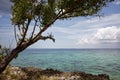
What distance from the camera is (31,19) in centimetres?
2756

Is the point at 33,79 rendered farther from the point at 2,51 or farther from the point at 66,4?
the point at 66,4

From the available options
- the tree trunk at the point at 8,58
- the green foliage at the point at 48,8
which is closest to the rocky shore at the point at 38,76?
the tree trunk at the point at 8,58

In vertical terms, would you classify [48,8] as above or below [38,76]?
above

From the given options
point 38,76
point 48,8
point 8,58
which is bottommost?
point 38,76

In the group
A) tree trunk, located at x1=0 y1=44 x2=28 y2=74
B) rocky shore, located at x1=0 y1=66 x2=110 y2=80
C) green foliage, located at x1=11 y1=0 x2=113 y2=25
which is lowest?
rocky shore, located at x1=0 y1=66 x2=110 y2=80

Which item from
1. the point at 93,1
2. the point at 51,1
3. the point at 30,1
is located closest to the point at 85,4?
the point at 93,1

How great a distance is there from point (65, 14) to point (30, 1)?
434cm

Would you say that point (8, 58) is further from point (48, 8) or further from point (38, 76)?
point (48, 8)

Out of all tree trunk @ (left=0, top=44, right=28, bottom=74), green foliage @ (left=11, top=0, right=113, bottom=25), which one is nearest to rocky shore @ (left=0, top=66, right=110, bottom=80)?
tree trunk @ (left=0, top=44, right=28, bottom=74)

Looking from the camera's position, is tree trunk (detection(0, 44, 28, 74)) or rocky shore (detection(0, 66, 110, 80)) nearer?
tree trunk (detection(0, 44, 28, 74))

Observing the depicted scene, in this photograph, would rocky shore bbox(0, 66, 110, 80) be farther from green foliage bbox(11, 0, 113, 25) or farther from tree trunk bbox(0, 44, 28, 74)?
green foliage bbox(11, 0, 113, 25)

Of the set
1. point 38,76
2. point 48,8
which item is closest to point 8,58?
point 38,76

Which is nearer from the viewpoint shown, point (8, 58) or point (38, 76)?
point (8, 58)

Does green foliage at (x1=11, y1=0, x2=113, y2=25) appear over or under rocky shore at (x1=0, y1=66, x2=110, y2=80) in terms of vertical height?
over
